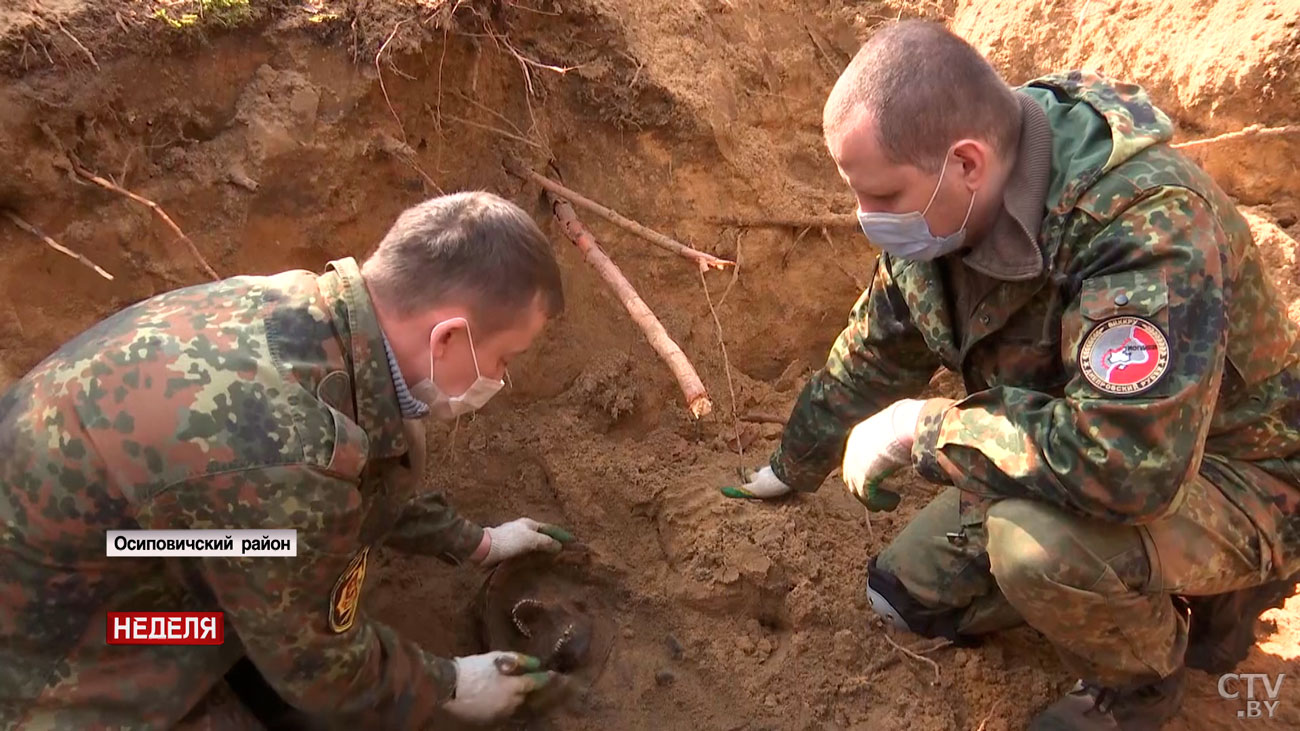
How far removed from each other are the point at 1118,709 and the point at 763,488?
108 centimetres

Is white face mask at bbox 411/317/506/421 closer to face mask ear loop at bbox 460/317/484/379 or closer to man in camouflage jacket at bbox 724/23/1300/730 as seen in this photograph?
face mask ear loop at bbox 460/317/484/379

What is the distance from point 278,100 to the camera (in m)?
2.79

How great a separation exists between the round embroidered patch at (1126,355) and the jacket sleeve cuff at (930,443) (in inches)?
13.9

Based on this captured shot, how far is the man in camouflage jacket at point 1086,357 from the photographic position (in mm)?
1788

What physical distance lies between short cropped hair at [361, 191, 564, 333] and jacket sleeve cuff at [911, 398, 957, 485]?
3.01 feet

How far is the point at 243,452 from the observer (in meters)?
1.62

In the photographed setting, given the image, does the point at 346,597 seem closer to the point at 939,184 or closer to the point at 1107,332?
the point at 939,184

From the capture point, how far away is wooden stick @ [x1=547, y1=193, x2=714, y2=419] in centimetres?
235

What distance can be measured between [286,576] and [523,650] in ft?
3.54

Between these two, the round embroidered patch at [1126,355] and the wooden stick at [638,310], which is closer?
the round embroidered patch at [1126,355]

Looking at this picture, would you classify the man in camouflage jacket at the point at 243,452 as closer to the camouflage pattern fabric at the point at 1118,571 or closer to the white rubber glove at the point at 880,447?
the white rubber glove at the point at 880,447

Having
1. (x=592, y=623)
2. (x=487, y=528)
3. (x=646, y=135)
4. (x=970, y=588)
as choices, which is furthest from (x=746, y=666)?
(x=646, y=135)

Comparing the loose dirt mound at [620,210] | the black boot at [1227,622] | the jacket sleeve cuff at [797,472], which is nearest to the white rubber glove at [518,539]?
the loose dirt mound at [620,210]

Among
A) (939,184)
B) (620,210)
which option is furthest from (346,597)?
(620,210)
